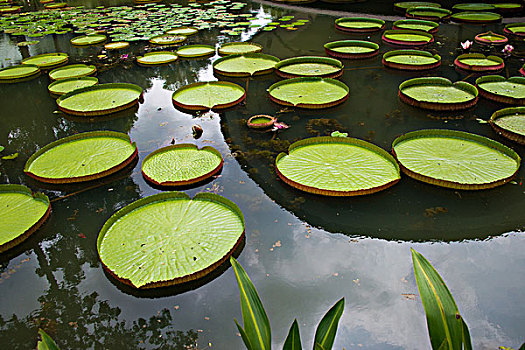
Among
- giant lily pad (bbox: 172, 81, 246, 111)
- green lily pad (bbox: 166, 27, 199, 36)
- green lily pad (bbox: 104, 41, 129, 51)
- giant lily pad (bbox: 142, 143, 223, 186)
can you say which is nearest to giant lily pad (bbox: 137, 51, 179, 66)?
green lily pad (bbox: 104, 41, 129, 51)

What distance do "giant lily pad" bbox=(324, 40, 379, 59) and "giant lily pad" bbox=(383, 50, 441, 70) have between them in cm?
34

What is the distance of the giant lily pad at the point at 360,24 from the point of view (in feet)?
21.3

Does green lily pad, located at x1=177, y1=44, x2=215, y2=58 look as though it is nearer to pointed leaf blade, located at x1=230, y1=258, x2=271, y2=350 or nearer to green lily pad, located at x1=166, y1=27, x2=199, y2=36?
green lily pad, located at x1=166, y1=27, x2=199, y2=36

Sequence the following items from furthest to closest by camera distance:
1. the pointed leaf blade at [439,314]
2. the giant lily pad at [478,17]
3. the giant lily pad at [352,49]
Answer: the giant lily pad at [478,17]
the giant lily pad at [352,49]
the pointed leaf blade at [439,314]

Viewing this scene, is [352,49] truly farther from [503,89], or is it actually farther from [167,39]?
[167,39]

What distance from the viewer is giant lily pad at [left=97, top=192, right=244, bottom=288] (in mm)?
1833

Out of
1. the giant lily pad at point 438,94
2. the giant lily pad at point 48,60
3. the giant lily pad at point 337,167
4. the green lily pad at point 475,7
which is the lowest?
the giant lily pad at point 337,167

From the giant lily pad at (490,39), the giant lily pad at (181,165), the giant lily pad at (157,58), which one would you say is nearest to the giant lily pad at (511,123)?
the giant lily pad at (181,165)

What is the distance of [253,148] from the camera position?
307cm

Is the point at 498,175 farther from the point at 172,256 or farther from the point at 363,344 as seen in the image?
the point at 172,256

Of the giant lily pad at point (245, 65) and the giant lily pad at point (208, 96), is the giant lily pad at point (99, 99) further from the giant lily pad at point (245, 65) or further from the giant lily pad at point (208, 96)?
the giant lily pad at point (245, 65)

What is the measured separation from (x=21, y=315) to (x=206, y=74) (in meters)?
3.71

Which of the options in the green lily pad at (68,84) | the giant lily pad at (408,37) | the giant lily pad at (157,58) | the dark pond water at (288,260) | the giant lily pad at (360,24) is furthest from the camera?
the giant lily pad at (360,24)

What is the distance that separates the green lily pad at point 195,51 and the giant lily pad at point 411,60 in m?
2.66
